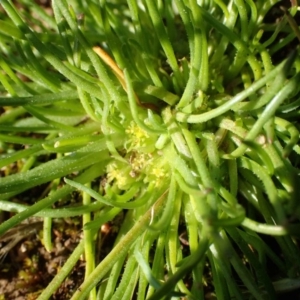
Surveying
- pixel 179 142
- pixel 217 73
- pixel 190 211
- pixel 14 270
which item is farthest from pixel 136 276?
pixel 217 73

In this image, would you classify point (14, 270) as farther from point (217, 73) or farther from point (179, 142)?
point (217, 73)

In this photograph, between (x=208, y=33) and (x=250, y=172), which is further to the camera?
(x=208, y=33)

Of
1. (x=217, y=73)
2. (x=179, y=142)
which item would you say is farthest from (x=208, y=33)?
(x=179, y=142)

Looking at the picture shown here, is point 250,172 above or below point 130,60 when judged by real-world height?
below

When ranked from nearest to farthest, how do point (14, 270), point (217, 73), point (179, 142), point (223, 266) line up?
point (223, 266) < point (179, 142) < point (217, 73) < point (14, 270)

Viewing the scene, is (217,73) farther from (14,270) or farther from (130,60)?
(14,270)


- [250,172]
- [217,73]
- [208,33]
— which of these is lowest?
[250,172]

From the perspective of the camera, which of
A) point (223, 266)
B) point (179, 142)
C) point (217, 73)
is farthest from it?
point (217, 73)
